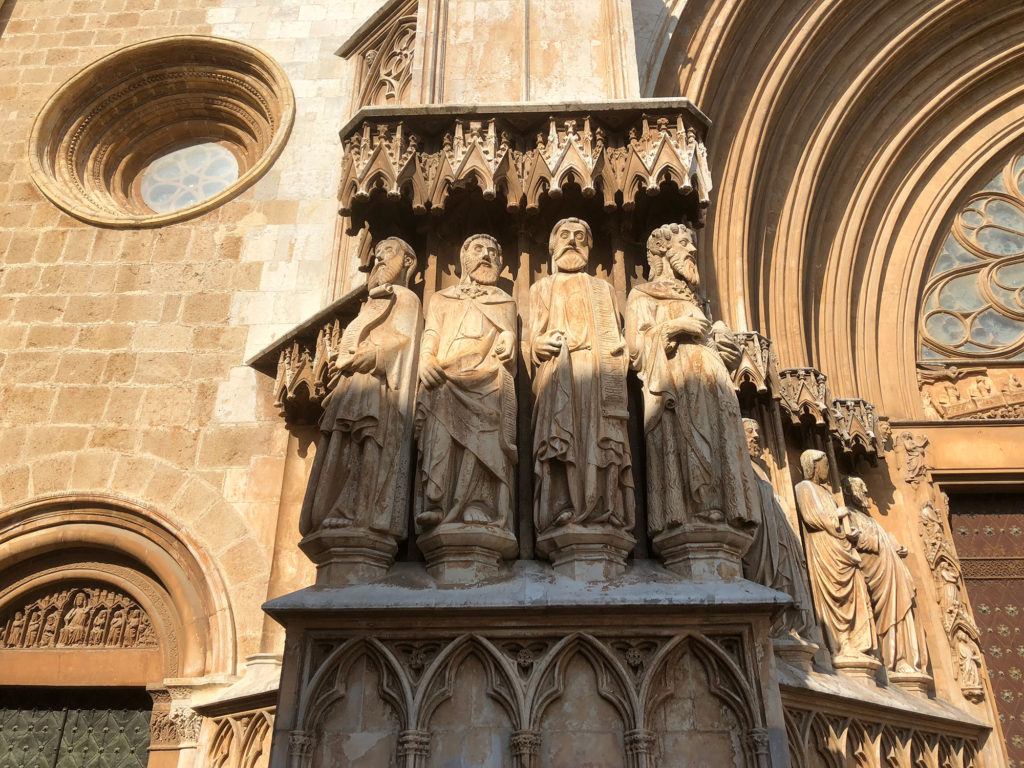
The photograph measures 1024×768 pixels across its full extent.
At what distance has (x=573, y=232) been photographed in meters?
4.49

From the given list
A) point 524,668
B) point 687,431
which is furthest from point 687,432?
point 524,668

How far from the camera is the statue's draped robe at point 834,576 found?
6285 mm

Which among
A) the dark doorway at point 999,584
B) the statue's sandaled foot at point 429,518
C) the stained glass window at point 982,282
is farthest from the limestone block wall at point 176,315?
the stained glass window at point 982,282

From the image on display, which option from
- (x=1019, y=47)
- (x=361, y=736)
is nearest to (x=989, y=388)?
(x=1019, y=47)

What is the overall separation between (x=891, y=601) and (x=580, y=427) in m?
3.98

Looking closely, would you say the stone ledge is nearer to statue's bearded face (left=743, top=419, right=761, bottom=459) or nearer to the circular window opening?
statue's bearded face (left=743, top=419, right=761, bottom=459)

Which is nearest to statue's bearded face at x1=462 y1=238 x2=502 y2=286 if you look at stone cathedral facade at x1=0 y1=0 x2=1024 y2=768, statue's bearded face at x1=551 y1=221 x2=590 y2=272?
stone cathedral facade at x1=0 y1=0 x2=1024 y2=768

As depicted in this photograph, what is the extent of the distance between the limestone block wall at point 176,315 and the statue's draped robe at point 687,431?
11.6 ft

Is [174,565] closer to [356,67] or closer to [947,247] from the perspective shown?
[356,67]

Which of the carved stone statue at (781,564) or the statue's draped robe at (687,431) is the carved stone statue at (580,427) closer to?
the statue's draped robe at (687,431)

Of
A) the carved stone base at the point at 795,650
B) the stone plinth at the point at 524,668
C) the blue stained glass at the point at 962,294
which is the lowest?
the stone plinth at the point at 524,668

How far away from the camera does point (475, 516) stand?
12.5 feet

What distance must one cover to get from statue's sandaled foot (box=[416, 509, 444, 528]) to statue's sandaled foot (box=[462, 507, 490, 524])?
105 millimetres

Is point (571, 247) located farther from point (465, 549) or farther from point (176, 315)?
point (176, 315)
